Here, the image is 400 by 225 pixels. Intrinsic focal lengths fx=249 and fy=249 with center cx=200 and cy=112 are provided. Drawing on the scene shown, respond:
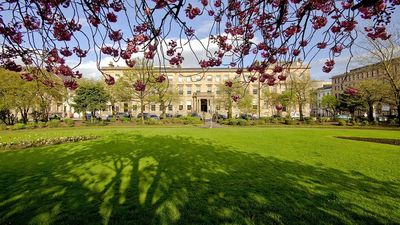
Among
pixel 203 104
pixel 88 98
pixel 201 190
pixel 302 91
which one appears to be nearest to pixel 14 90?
pixel 88 98

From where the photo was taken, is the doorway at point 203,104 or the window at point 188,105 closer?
the doorway at point 203,104

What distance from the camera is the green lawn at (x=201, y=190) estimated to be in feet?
14.5

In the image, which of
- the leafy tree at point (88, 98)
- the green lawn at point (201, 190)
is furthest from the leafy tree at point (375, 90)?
the leafy tree at point (88, 98)

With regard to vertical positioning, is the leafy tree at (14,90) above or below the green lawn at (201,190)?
above

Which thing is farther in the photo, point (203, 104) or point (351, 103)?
point (203, 104)

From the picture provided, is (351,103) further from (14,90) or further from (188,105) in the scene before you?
(14,90)

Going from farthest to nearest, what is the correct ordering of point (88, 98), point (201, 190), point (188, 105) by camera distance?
point (188, 105) < point (88, 98) < point (201, 190)

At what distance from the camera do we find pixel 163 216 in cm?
444

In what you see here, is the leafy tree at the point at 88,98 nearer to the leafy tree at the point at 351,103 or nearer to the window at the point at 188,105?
the window at the point at 188,105

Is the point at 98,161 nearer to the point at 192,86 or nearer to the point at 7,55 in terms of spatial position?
the point at 7,55

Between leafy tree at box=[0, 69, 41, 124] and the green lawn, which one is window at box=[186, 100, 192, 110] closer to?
leafy tree at box=[0, 69, 41, 124]

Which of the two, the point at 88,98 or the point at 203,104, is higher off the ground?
the point at 203,104

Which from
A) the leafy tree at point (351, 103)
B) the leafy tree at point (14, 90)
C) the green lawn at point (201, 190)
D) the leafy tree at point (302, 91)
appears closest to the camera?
the green lawn at point (201, 190)

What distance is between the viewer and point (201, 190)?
5.80 metres
